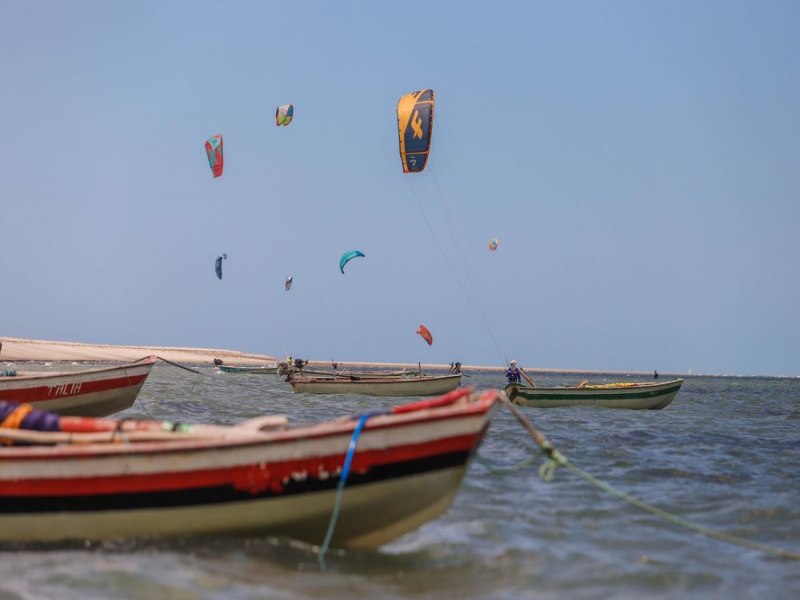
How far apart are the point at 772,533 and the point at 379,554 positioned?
15.3 feet

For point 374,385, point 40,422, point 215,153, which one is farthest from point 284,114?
point 40,422

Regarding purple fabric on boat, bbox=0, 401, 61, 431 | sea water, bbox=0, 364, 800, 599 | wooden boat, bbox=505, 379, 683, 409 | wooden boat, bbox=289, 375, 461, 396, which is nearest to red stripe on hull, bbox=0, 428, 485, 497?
sea water, bbox=0, 364, 800, 599

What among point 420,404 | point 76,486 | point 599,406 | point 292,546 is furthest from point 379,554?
point 599,406

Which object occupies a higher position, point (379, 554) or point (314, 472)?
point (314, 472)

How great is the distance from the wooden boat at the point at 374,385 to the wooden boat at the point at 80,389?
16.3m

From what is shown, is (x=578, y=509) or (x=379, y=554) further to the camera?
(x=578, y=509)

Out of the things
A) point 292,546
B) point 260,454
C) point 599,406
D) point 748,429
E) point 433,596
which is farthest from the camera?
point 599,406

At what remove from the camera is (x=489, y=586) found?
6.01 metres

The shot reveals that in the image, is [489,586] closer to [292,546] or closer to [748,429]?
[292,546]

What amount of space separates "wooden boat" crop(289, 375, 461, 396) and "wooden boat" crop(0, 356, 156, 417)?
16.3 metres

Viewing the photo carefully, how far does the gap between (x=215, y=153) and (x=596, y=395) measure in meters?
20.3

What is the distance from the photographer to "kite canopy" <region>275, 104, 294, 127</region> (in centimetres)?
3300

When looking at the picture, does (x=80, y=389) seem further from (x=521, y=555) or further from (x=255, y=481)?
(x=521, y=555)

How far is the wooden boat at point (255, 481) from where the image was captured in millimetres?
6176
